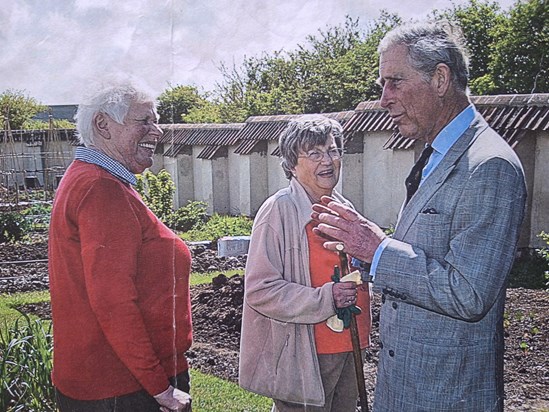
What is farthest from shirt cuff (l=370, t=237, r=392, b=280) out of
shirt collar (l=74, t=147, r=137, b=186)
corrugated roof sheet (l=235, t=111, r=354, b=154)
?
corrugated roof sheet (l=235, t=111, r=354, b=154)

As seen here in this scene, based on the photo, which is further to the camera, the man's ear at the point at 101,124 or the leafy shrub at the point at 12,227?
the leafy shrub at the point at 12,227

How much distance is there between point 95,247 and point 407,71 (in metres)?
0.87

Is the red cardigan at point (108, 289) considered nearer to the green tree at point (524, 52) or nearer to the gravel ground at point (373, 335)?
the gravel ground at point (373, 335)

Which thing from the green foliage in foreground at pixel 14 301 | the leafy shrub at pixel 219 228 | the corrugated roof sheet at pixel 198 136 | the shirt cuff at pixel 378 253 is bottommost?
the green foliage in foreground at pixel 14 301

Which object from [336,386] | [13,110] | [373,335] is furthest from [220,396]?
[13,110]

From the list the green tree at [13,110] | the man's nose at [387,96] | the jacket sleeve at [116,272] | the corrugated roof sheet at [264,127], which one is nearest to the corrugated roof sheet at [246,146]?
the corrugated roof sheet at [264,127]

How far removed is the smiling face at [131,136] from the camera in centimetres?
183

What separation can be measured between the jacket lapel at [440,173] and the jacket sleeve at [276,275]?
473 mm

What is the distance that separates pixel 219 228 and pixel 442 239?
1.50 meters

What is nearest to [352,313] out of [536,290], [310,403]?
[310,403]

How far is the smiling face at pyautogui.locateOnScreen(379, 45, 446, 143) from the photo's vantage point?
5.00 ft

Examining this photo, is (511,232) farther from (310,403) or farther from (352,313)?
(310,403)

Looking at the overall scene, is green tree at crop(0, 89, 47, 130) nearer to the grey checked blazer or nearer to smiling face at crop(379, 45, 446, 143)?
smiling face at crop(379, 45, 446, 143)

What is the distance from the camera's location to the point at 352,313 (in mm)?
1944
